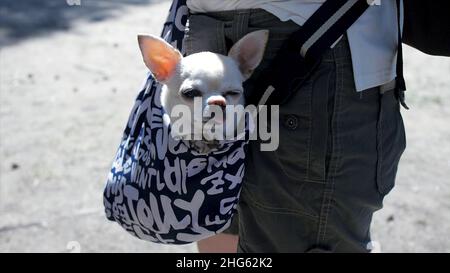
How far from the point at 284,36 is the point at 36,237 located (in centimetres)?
175

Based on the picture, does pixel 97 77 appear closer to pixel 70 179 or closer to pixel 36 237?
pixel 70 179

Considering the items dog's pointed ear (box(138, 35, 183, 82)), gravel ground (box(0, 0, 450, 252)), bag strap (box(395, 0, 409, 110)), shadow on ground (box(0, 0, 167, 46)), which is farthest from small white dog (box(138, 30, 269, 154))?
shadow on ground (box(0, 0, 167, 46))

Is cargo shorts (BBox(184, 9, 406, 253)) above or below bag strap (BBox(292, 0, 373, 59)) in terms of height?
below

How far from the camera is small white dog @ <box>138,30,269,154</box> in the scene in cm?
121

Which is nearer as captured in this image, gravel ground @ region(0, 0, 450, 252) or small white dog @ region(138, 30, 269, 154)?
small white dog @ region(138, 30, 269, 154)

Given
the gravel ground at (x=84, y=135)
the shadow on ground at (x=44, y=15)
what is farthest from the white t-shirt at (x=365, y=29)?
the shadow on ground at (x=44, y=15)

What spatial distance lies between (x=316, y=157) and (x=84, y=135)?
240 cm

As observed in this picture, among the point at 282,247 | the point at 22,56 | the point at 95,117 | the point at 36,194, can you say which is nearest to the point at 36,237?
the point at 36,194

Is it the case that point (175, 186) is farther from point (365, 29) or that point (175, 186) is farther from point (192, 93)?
point (365, 29)

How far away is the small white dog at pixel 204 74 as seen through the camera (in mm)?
1207

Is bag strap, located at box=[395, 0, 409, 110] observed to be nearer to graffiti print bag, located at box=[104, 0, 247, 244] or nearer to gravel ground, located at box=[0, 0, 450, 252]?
graffiti print bag, located at box=[104, 0, 247, 244]

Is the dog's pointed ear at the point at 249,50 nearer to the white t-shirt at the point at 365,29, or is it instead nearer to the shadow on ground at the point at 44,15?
the white t-shirt at the point at 365,29

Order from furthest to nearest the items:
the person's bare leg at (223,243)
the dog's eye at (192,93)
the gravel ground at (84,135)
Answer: the gravel ground at (84,135) → the person's bare leg at (223,243) → the dog's eye at (192,93)
